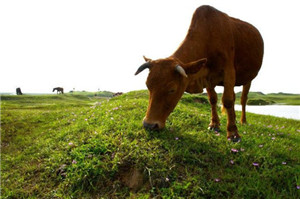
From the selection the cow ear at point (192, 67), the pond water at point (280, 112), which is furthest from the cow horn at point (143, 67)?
the pond water at point (280, 112)

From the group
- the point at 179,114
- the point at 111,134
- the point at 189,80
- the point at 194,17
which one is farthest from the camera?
the point at 179,114

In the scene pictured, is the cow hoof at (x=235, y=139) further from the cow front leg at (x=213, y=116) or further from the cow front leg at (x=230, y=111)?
the cow front leg at (x=213, y=116)

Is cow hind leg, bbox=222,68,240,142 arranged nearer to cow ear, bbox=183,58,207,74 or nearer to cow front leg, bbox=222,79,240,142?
cow front leg, bbox=222,79,240,142

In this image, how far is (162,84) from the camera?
4.34 metres

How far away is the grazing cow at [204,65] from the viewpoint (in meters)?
4.42

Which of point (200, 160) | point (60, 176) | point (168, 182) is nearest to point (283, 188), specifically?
point (200, 160)

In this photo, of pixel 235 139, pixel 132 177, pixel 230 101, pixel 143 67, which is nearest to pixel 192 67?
pixel 143 67

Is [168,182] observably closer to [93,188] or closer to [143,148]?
Result: [143,148]

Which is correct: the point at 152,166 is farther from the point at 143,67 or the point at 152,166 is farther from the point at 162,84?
the point at 143,67

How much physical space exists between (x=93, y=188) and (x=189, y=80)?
3.10m

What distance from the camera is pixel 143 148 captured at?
14.8ft

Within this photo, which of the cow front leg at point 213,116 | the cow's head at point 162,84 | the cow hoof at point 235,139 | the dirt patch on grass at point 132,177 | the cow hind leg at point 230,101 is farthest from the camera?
the cow front leg at point 213,116

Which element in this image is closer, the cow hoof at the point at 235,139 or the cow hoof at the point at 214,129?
the cow hoof at the point at 235,139

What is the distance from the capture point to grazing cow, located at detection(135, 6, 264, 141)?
4.42m
